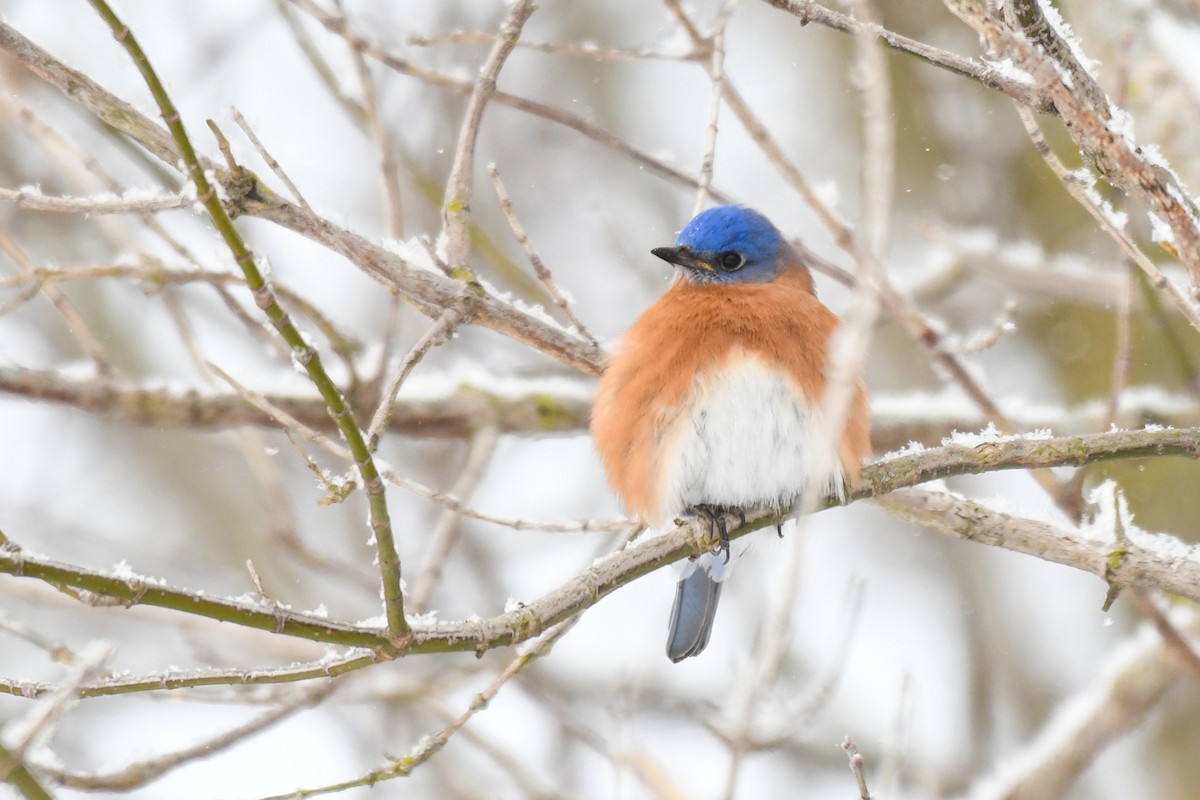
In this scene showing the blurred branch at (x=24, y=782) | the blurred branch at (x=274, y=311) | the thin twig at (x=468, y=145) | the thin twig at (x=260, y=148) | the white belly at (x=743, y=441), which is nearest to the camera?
the blurred branch at (x=24, y=782)

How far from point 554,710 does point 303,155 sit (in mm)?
4876

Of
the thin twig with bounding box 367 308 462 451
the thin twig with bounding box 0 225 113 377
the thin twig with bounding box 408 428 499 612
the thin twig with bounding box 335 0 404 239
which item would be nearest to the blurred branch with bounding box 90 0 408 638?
the thin twig with bounding box 367 308 462 451

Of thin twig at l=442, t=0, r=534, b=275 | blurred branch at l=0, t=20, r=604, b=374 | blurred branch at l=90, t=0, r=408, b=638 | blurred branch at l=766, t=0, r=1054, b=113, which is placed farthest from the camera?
thin twig at l=442, t=0, r=534, b=275

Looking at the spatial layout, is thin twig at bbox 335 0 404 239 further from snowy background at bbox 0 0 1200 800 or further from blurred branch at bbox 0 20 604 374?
blurred branch at bbox 0 20 604 374

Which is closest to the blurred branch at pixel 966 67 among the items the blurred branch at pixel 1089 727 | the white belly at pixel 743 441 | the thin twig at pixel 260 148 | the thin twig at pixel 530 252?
the thin twig at pixel 530 252

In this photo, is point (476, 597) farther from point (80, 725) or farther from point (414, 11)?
point (414, 11)

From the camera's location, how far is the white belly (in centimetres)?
378

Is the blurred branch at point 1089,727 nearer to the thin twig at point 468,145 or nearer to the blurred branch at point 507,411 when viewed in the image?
→ the blurred branch at point 507,411

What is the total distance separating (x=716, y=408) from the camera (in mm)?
3850

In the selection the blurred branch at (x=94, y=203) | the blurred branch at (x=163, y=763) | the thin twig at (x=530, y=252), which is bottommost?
the blurred branch at (x=163, y=763)

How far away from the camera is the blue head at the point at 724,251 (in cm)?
441

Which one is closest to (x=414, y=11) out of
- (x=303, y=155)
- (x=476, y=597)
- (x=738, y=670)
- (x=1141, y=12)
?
(x=303, y=155)

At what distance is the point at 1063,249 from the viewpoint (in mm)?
7672

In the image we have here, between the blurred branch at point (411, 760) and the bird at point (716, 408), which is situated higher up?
the bird at point (716, 408)
